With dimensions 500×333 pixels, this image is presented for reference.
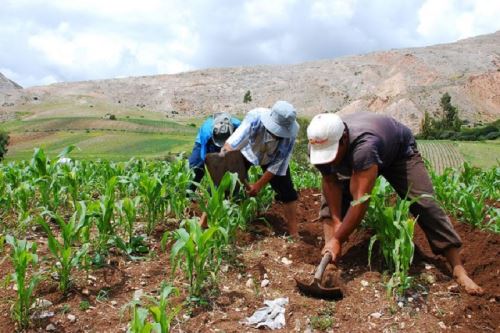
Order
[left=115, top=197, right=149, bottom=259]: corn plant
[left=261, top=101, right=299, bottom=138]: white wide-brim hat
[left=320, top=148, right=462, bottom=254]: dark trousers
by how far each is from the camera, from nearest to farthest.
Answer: [left=320, top=148, right=462, bottom=254]: dark trousers
[left=115, top=197, right=149, bottom=259]: corn plant
[left=261, top=101, right=299, bottom=138]: white wide-brim hat

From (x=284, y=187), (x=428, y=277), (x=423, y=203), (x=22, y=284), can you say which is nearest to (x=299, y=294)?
(x=428, y=277)

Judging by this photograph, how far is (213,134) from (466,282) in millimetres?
2151

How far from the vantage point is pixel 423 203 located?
3057 millimetres

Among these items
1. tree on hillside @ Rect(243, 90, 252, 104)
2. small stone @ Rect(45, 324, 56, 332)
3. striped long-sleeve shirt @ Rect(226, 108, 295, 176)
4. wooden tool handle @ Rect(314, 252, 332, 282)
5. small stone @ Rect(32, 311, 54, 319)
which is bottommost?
small stone @ Rect(45, 324, 56, 332)

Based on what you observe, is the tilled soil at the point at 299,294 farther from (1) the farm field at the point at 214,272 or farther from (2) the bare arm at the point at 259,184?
(2) the bare arm at the point at 259,184

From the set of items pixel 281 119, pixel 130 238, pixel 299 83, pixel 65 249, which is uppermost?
pixel 299 83

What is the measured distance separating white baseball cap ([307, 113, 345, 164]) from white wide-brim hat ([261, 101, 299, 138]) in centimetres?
90

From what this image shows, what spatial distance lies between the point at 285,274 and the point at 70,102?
2987 inches

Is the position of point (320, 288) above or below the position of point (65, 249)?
below

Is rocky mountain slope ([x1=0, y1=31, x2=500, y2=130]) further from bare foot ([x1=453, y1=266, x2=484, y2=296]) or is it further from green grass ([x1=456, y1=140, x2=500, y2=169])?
bare foot ([x1=453, y1=266, x2=484, y2=296])

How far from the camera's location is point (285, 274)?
325cm

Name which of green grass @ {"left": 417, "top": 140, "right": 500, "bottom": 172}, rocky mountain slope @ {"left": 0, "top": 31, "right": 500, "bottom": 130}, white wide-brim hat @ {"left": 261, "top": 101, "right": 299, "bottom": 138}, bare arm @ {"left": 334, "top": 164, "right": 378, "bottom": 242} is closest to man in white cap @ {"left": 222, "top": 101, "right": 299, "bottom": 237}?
white wide-brim hat @ {"left": 261, "top": 101, "right": 299, "bottom": 138}

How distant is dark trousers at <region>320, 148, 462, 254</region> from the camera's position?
304 centimetres

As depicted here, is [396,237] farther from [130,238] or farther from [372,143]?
[130,238]
